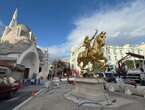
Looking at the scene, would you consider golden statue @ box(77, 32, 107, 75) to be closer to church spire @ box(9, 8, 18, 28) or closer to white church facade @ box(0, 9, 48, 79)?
white church facade @ box(0, 9, 48, 79)

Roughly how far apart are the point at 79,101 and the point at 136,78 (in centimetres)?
2638

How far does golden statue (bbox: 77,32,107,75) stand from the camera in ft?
42.1

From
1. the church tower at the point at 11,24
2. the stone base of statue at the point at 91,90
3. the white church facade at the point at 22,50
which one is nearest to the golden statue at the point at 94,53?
the stone base of statue at the point at 91,90

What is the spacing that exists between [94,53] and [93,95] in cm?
285

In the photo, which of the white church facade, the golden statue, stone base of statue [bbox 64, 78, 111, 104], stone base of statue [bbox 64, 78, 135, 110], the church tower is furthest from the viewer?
the church tower

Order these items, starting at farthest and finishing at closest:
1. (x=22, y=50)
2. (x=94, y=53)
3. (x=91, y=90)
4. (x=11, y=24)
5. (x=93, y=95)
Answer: (x=11, y=24)
(x=22, y=50)
(x=94, y=53)
(x=91, y=90)
(x=93, y=95)

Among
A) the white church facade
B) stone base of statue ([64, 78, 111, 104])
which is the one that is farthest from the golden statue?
the white church facade

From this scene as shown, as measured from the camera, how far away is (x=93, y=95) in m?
11.2

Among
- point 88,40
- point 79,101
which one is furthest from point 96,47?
point 79,101

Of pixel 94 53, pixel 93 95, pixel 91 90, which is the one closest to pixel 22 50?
pixel 94 53

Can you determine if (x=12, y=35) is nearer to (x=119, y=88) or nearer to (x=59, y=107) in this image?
(x=119, y=88)

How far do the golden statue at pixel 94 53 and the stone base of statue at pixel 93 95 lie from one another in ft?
4.68

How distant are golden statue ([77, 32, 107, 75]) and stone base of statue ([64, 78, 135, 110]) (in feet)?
4.68

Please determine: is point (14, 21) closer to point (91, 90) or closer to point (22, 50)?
point (22, 50)
